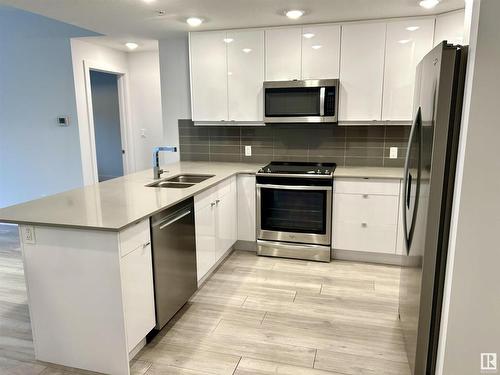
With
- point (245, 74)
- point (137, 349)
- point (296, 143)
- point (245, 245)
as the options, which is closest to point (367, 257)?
point (245, 245)

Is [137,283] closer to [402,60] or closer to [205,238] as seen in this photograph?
[205,238]

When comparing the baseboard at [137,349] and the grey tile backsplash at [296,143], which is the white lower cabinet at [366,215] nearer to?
the grey tile backsplash at [296,143]

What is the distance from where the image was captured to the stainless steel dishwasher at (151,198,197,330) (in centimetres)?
230

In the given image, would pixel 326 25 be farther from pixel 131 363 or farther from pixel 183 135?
pixel 131 363

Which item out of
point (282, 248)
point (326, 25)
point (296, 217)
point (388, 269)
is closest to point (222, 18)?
point (326, 25)

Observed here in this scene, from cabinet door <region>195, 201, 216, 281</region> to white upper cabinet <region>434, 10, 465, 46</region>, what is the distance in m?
2.51

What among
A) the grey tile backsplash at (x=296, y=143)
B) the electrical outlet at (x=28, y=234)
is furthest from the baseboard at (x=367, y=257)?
the electrical outlet at (x=28, y=234)

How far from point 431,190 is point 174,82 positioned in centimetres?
337

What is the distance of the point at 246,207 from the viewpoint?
12.4 feet

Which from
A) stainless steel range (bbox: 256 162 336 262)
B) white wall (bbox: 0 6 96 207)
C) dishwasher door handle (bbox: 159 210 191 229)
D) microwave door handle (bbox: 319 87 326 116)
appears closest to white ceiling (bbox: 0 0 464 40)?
microwave door handle (bbox: 319 87 326 116)

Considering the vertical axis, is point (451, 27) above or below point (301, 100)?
above

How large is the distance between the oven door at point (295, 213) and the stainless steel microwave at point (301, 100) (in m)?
0.69

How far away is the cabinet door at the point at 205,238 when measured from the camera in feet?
9.50

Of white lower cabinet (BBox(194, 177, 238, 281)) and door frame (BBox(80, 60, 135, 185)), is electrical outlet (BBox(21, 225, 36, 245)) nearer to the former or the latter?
white lower cabinet (BBox(194, 177, 238, 281))
